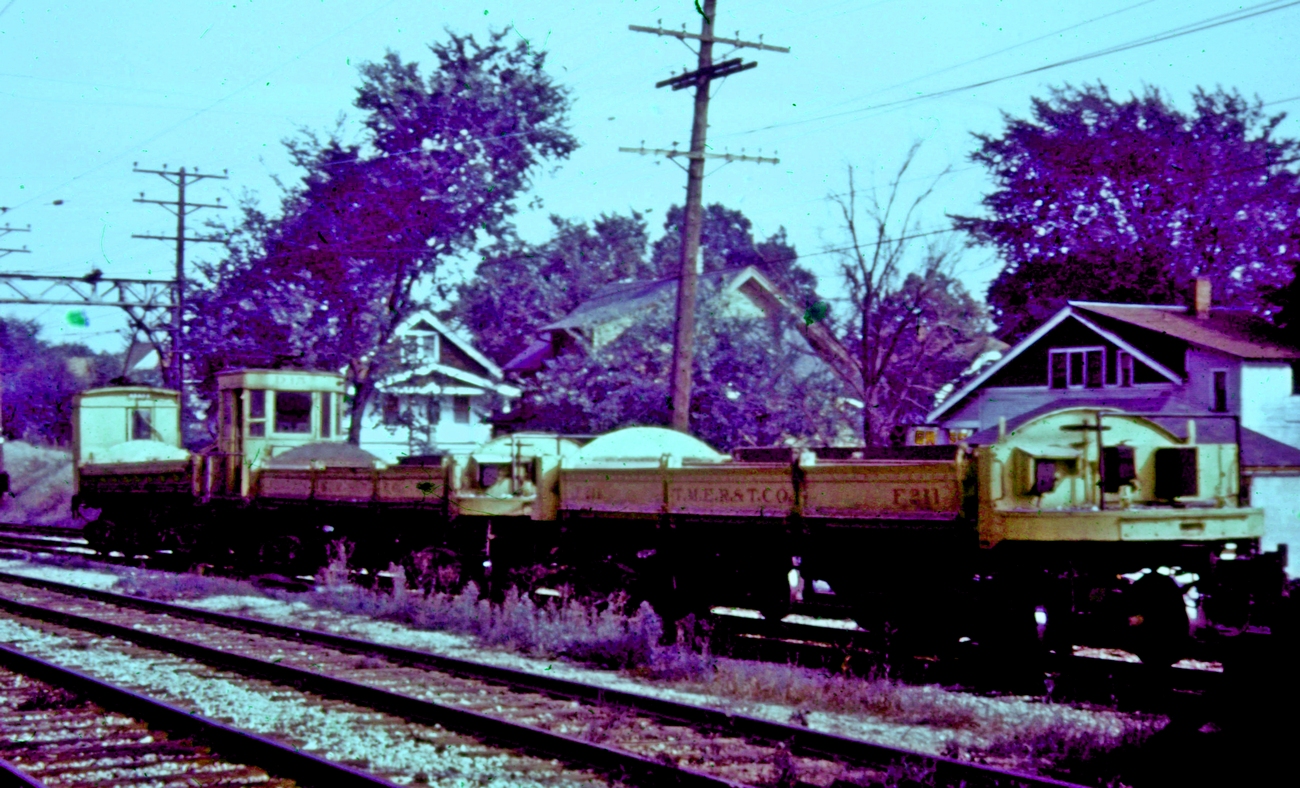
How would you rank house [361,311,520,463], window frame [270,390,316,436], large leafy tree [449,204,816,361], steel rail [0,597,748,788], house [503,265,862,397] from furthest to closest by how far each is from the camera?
large leafy tree [449,204,816,361]
house [361,311,520,463]
house [503,265,862,397]
window frame [270,390,316,436]
steel rail [0,597,748,788]

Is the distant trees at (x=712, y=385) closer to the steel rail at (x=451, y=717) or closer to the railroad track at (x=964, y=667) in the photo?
the railroad track at (x=964, y=667)

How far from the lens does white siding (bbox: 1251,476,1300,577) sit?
2509 centimetres

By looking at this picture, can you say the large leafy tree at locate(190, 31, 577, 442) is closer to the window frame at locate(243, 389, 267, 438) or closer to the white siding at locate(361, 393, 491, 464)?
the white siding at locate(361, 393, 491, 464)

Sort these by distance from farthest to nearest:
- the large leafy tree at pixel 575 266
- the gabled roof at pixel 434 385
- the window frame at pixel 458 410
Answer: the large leafy tree at pixel 575 266 < the window frame at pixel 458 410 < the gabled roof at pixel 434 385

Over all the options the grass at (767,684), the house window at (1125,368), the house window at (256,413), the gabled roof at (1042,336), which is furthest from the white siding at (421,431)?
the grass at (767,684)

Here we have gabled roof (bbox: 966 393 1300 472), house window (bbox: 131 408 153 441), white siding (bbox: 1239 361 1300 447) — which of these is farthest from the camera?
house window (bbox: 131 408 153 441)

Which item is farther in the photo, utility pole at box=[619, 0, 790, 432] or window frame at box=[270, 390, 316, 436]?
window frame at box=[270, 390, 316, 436]

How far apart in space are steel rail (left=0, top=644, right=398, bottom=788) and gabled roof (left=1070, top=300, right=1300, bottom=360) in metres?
23.9

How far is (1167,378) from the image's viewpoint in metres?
29.7

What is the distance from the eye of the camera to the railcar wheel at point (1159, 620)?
34.4 ft

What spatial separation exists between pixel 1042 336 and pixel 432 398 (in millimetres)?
21359

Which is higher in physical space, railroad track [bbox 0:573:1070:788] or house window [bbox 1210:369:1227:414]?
house window [bbox 1210:369:1227:414]

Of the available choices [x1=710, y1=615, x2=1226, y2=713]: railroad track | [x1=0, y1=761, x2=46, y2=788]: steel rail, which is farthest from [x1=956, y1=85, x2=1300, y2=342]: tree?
[x1=0, y1=761, x2=46, y2=788]: steel rail

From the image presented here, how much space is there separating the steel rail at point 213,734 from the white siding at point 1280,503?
69.9ft
